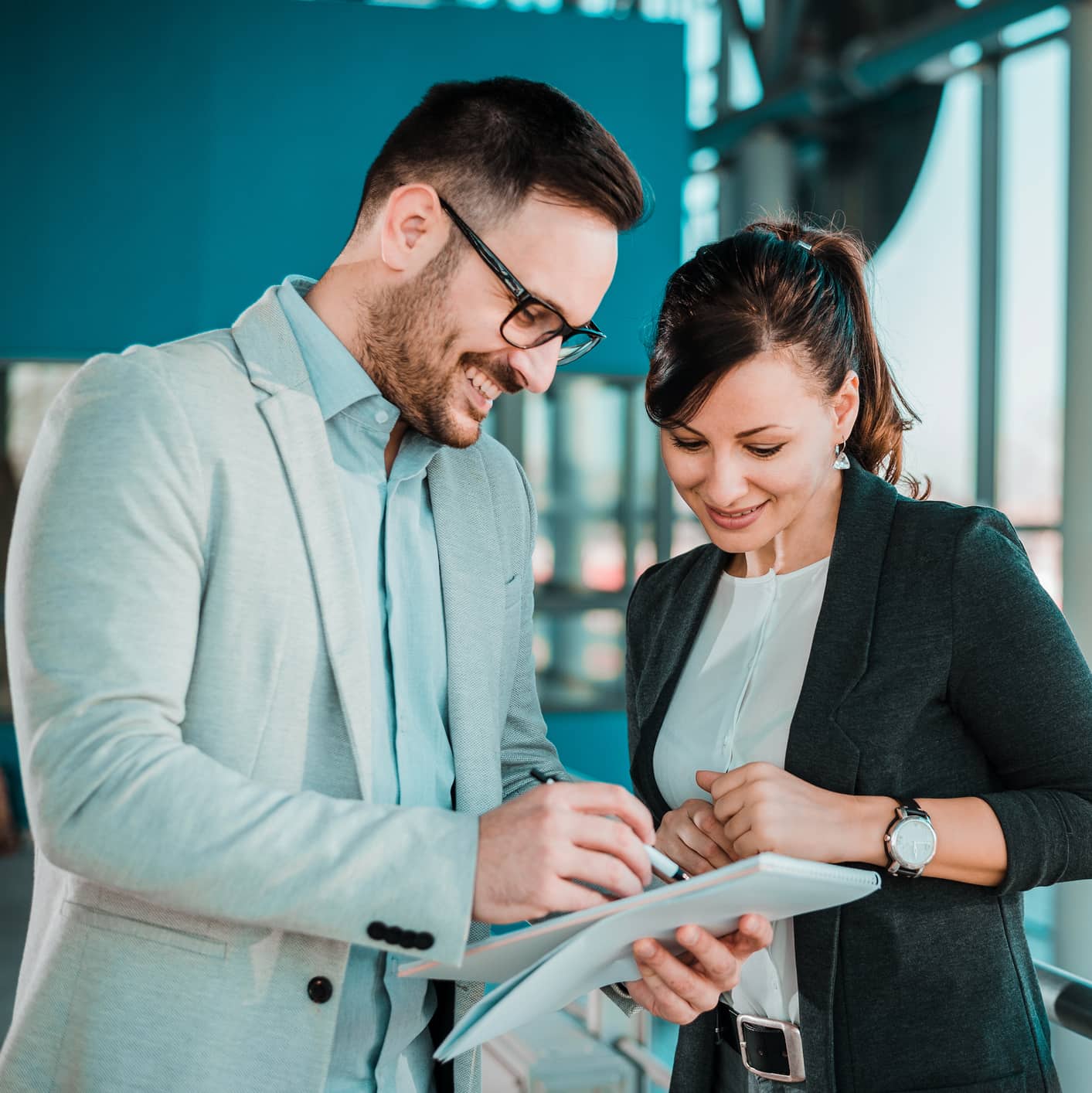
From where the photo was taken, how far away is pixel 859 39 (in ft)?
22.6

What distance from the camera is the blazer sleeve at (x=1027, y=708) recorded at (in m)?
1.43

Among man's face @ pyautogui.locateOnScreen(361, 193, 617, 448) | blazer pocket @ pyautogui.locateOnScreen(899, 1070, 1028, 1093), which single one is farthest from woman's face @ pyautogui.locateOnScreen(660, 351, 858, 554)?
blazer pocket @ pyautogui.locateOnScreen(899, 1070, 1028, 1093)

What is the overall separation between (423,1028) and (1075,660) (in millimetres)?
906

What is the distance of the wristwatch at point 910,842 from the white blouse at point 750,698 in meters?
0.22

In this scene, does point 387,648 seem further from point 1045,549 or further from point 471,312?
point 1045,549

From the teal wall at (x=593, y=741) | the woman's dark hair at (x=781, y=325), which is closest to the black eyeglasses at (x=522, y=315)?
the woman's dark hair at (x=781, y=325)

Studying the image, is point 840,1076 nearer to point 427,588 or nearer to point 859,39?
point 427,588

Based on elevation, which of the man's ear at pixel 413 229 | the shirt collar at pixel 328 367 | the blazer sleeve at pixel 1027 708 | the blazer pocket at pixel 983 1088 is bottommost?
the blazer pocket at pixel 983 1088

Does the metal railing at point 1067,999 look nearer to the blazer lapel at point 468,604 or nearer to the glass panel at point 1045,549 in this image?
the blazer lapel at point 468,604

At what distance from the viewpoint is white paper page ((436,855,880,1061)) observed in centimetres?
102

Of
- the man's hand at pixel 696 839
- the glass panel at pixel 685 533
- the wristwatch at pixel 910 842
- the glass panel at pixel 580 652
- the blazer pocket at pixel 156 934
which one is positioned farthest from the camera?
the glass panel at pixel 685 533

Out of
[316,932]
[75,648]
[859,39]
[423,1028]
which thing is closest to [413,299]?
[75,648]

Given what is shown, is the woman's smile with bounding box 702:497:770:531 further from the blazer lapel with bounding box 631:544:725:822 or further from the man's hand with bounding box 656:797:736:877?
the man's hand with bounding box 656:797:736:877

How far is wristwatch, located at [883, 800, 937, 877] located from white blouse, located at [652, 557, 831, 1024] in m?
0.22
